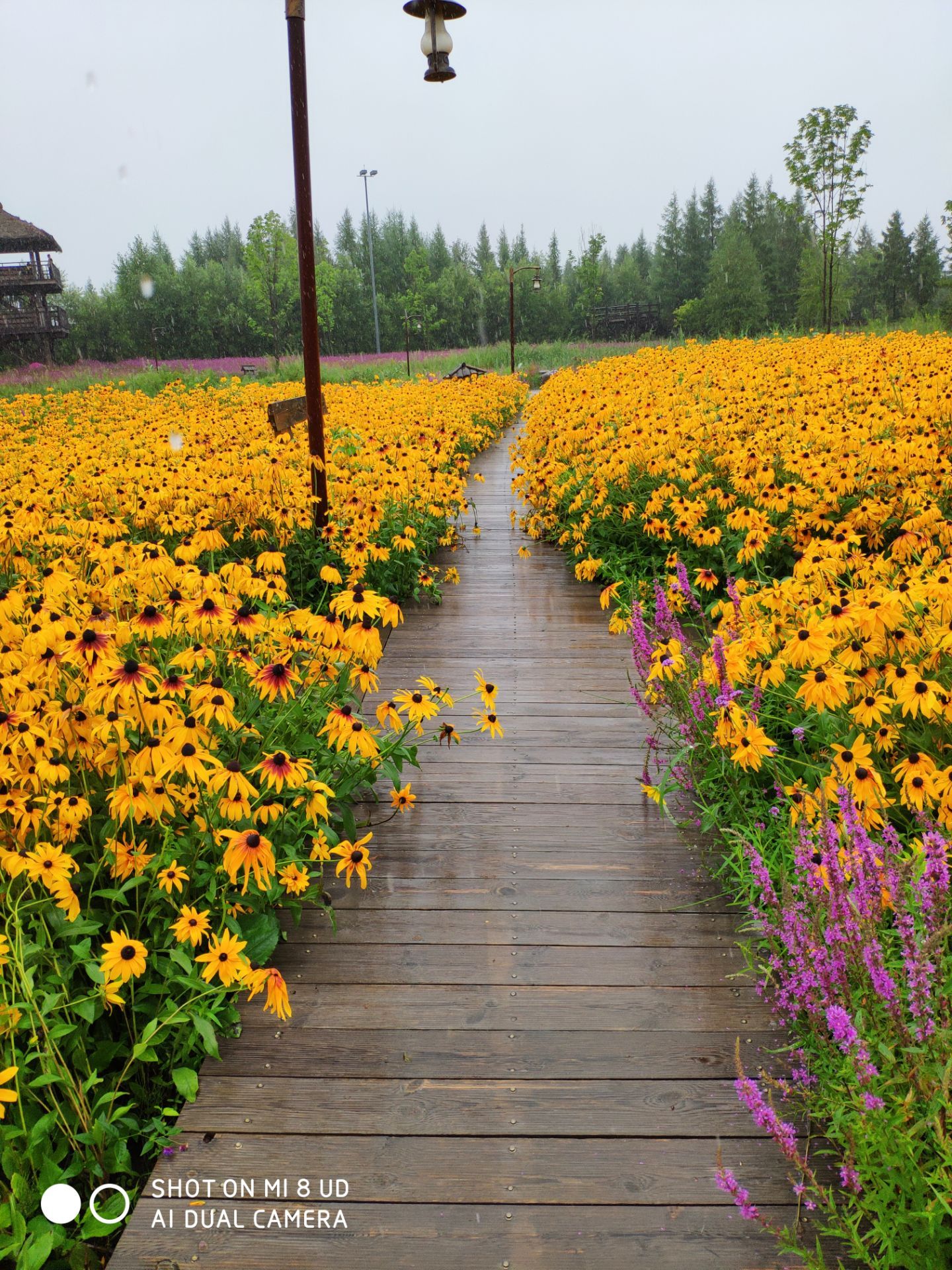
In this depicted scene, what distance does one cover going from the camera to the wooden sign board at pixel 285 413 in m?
5.53

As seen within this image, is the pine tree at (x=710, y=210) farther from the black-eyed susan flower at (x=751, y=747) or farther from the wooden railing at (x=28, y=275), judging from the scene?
the black-eyed susan flower at (x=751, y=747)

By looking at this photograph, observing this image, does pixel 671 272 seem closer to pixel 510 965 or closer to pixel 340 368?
pixel 340 368

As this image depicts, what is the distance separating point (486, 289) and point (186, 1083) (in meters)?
72.2

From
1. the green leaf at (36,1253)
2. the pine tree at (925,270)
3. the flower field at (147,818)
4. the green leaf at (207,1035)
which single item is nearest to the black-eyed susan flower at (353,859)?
the flower field at (147,818)

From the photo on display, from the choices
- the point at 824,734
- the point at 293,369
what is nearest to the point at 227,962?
the point at 824,734

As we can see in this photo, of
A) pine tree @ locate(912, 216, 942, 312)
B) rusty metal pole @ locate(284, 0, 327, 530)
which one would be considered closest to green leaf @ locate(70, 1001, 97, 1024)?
rusty metal pole @ locate(284, 0, 327, 530)

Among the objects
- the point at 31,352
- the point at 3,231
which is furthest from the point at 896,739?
the point at 31,352

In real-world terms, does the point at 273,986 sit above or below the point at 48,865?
below

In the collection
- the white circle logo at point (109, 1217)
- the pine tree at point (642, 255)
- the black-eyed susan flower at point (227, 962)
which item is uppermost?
the pine tree at point (642, 255)

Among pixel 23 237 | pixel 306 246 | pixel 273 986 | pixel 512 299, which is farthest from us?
pixel 23 237

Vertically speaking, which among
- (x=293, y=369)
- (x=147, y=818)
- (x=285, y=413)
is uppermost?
(x=293, y=369)

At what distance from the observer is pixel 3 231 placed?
3059 centimetres

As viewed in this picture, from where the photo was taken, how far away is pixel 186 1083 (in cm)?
183

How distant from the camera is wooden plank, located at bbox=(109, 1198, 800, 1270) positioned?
149 cm
